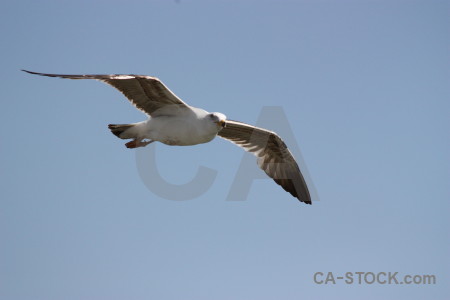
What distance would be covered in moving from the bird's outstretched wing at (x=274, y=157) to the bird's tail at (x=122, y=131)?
2756 mm

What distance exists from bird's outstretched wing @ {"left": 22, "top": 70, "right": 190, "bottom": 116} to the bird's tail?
44 centimetres

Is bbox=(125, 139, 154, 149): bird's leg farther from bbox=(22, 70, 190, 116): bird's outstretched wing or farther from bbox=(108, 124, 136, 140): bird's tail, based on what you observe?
bbox=(22, 70, 190, 116): bird's outstretched wing

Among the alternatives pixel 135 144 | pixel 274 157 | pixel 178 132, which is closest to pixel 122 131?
pixel 135 144

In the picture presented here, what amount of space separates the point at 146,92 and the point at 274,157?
13.2 feet

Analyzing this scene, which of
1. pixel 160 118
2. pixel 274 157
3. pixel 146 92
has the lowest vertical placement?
pixel 160 118

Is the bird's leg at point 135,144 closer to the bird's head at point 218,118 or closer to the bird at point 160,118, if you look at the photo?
the bird at point 160,118

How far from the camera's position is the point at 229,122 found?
38.8ft

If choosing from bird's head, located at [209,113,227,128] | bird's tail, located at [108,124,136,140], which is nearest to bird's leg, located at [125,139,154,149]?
bird's tail, located at [108,124,136,140]

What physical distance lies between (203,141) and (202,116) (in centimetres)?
45

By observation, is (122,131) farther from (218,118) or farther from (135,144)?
(218,118)

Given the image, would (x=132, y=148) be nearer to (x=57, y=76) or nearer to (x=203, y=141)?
(x=203, y=141)

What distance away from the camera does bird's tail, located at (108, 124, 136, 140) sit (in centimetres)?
1014

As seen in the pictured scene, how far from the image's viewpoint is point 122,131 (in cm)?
1021

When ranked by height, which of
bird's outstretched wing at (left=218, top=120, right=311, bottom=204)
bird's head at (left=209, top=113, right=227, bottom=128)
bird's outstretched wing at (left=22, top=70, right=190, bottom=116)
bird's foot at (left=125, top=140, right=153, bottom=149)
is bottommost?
bird's foot at (left=125, top=140, right=153, bottom=149)
